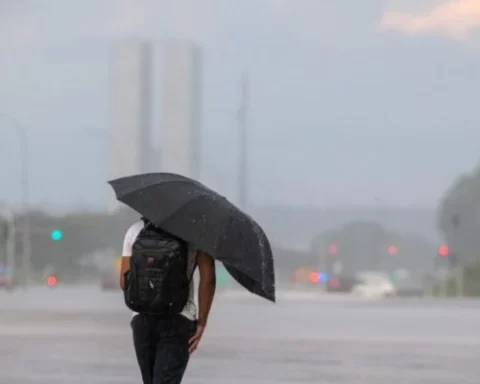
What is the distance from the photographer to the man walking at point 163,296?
27.8 feet

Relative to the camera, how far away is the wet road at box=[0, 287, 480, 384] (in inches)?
621

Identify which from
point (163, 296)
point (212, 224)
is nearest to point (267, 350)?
point (212, 224)

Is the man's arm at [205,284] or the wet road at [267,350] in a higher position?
the man's arm at [205,284]

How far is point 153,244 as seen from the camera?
8547 millimetres

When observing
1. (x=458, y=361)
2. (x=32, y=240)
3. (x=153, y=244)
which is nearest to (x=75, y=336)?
(x=458, y=361)

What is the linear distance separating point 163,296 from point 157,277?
115 millimetres

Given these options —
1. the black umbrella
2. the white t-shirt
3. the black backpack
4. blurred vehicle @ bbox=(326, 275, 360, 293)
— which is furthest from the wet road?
blurred vehicle @ bbox=(326, 275, 360, 293)

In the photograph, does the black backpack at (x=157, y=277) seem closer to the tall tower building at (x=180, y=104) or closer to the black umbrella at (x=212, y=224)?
the black umbrella at (x=212, y=224)

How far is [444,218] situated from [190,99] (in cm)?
2638

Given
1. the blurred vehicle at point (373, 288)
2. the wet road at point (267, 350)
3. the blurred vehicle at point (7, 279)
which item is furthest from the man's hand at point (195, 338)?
the blurred vehicle at point (373, 288)

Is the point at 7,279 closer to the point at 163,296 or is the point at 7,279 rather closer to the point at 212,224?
the point at 212,224

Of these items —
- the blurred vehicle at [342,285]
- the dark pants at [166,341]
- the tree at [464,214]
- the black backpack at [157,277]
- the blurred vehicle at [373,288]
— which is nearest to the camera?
the black backpack at [157,277]

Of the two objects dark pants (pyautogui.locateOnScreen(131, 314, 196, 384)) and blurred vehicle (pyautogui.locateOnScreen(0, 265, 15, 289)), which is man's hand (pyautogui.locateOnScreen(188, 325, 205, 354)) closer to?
dark pants (pyautogui.locateOnScreen(131, 314, 196, 384))

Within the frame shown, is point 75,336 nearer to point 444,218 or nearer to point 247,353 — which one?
point 247,353
